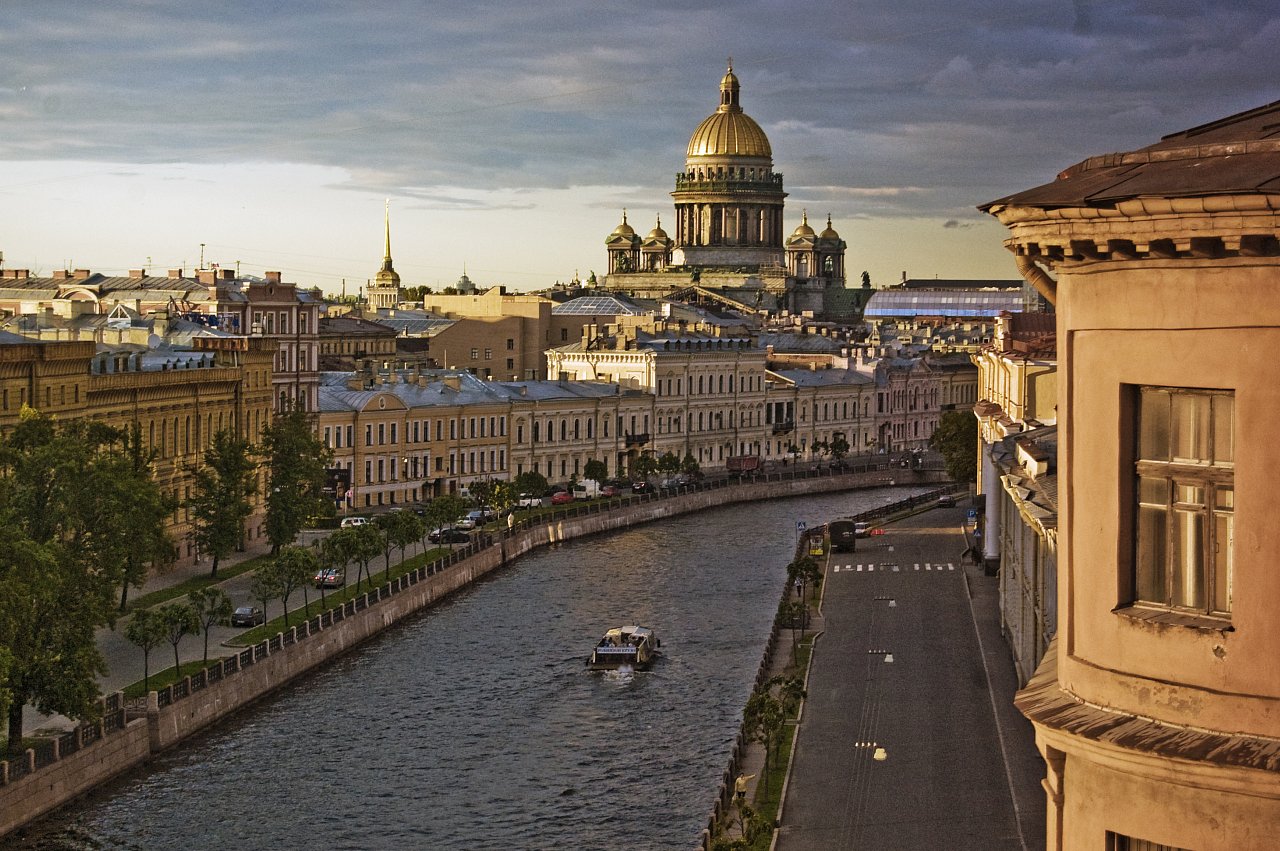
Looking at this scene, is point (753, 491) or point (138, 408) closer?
point (138, 408)

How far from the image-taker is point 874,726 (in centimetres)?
2897

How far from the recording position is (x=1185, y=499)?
19.6ft

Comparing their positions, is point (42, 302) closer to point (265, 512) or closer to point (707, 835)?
point (265, 512)

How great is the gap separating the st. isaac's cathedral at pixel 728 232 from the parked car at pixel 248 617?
99316 mm

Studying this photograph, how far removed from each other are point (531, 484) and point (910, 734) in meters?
38.9

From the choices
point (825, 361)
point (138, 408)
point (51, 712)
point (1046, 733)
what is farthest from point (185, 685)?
point (825, 361)

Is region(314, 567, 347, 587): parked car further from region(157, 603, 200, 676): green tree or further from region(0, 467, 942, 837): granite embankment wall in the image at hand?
region(157, 603, 200, 676): green tree

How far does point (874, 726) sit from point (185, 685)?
962 cm

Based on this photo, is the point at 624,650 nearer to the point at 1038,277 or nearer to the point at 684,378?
the point at 1038,277

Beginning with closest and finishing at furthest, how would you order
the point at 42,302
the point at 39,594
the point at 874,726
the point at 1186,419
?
the point at 1186,419, the point at 39,594, the point at 874,726, the point at 42,302

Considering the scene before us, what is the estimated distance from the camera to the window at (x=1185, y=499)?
19.2 feet

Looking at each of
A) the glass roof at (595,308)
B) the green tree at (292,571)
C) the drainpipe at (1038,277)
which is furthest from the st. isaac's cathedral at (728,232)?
the drainpipe at (1038,277)

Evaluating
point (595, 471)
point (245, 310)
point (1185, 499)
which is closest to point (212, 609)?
point (245, 310)

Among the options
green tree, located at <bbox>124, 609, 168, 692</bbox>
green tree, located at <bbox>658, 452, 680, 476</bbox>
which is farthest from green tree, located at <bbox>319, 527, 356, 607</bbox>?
green tree, located at <bbox>658, 452, 680, 476</bbox>
